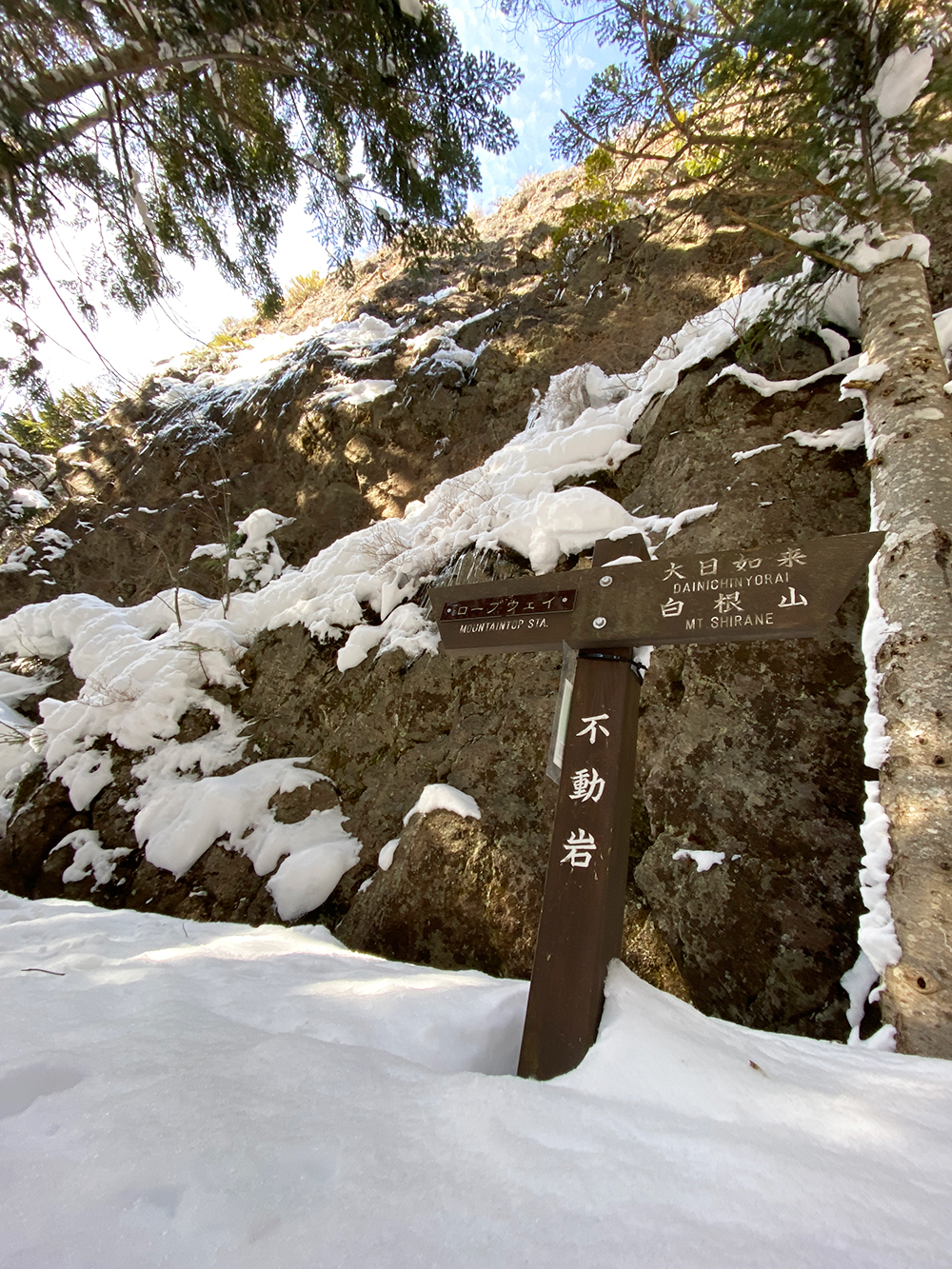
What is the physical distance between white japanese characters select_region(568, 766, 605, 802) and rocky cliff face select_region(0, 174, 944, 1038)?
1478mm

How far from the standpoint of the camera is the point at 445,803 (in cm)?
402

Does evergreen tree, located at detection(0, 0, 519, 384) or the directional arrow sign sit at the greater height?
evergreen tree, located at detection(0, 0, 519, 384)

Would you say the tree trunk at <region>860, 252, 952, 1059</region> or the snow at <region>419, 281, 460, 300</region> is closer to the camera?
the tree trunk at <region>860, 252, 952, 1059</region>

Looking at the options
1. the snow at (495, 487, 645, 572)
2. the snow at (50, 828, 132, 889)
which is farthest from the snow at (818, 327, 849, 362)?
the snow at (50, 828, 132, 889)

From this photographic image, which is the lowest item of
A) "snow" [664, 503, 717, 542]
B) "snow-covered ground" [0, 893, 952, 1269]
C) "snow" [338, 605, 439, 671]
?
"snow-covered ground" [0, 893, 952, 1269]

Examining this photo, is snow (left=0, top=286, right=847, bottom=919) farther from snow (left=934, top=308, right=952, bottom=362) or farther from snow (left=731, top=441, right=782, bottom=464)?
snow (left=934, top=308, right=952, bottom=362)

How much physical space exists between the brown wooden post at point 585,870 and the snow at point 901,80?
165 inches

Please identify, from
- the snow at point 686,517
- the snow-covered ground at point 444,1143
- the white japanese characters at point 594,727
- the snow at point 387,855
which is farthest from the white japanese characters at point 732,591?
the snow at point 387,855

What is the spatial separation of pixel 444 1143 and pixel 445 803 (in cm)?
278

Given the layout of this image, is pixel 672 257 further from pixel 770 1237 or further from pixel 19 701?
pixel 19 701

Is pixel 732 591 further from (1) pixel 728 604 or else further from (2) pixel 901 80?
(2) pixel 901 80

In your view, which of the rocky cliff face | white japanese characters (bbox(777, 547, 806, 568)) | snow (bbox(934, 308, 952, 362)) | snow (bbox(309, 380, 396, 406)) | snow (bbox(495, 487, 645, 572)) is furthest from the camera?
snow (bbox(309, 380, 396, 406))

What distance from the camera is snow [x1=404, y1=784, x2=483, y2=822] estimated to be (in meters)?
3.93

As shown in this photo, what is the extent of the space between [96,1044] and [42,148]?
5.23 metres
